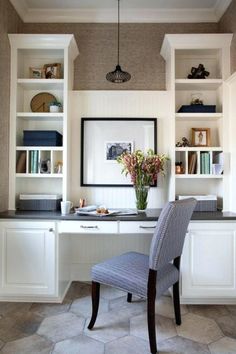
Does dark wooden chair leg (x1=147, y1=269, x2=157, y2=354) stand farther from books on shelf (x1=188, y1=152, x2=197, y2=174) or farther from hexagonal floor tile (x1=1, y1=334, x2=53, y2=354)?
books on shelf (x1=188, y1=152, x2=197, y2=174)

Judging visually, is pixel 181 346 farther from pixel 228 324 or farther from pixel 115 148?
pixel 115 148

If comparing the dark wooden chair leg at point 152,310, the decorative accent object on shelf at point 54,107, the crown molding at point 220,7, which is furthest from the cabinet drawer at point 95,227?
the crown molding at point 220,7

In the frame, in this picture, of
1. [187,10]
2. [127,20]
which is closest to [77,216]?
[127,20]

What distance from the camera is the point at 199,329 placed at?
1.99 metres

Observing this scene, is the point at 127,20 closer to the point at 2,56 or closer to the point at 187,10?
the point at 187,10

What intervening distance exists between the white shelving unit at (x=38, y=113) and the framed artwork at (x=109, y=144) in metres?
0.27

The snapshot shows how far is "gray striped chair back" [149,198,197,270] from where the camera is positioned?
172 centimetres

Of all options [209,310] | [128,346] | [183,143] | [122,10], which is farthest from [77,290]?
[122,10]

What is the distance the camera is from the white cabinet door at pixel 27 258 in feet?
7.64

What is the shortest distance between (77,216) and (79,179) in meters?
0.65

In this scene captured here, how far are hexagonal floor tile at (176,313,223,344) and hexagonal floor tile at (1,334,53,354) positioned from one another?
93cm

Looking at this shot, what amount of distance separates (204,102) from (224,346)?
2234 mm

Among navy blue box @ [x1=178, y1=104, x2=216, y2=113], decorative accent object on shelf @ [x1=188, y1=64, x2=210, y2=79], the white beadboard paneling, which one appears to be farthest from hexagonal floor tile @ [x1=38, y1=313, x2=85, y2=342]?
decorative accent object on shelf @ [x1=188, y1=64, x2=210, y2=79]

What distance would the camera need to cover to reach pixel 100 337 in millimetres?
1872
